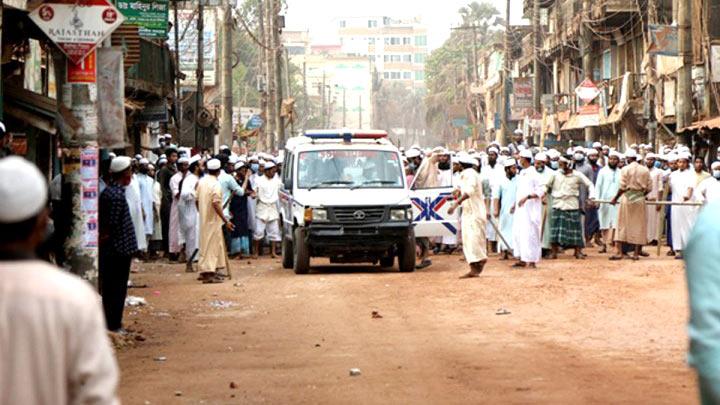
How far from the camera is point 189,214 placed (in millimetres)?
22469

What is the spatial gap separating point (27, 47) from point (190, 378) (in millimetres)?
12044

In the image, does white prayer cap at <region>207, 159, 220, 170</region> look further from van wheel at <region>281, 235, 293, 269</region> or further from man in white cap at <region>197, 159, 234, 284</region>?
van wheel at <region>281, 235, 293, 269</region>

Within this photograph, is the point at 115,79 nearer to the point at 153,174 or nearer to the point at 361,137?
the point at 361,137

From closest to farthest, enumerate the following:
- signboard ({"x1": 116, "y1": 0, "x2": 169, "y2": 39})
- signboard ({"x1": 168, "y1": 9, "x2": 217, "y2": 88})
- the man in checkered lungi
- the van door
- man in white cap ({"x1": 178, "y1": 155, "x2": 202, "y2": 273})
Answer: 1. the van door
2. man in white cap ({"x1": 178, "y1": 155, "x2": 202, "y2": 273})
3. the man in checkered lungi
4. signboard ({"x1": 116, "y1": 0, "x2": 169, "y2": 39})
5. signboard ({"x1": 168, "y1": 9, "x2": 217, "y2": 88})

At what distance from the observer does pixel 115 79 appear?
12898 mm

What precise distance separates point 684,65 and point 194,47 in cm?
2633

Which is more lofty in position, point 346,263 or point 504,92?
point 504,92

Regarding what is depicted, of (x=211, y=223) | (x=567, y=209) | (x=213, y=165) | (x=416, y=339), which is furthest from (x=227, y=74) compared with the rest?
(x=416, y=339)

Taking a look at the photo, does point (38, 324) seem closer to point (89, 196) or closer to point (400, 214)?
point (89, 196)

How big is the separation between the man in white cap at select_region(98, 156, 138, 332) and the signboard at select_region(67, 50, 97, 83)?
101 cm

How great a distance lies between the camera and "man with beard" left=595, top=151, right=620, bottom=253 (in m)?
25.0

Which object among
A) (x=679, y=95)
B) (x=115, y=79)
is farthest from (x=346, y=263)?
(x=115, y=79)

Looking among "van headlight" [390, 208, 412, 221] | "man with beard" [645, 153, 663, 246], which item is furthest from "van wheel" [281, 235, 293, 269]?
"man with beard" [645, 153, 663, 246]

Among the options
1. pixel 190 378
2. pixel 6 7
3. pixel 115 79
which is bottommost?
pixel 190 378
